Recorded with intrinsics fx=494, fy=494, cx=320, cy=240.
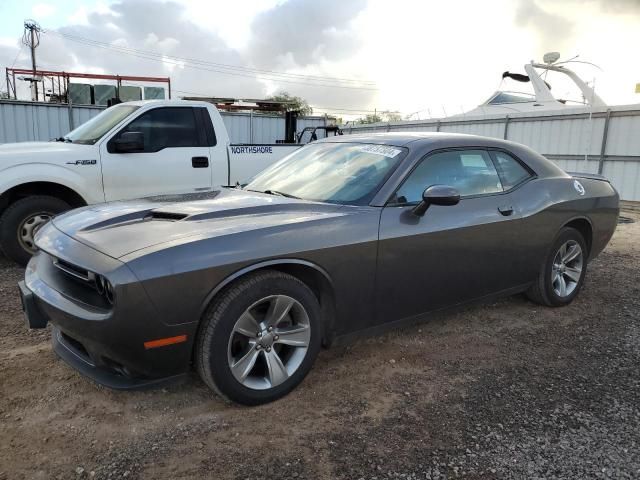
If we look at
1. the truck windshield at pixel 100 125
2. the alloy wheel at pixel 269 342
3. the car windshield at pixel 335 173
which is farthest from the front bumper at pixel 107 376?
the truck windshield at pixel 100 125

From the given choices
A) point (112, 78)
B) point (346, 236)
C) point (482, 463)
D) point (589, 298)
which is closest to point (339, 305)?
point (346, 236)

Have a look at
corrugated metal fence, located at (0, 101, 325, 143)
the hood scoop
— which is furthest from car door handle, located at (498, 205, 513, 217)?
corrugated metal fence, located at (0, 101, 325, 143)

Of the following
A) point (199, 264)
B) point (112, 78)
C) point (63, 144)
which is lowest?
point (199, 264)

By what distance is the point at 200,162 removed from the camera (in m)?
6.40

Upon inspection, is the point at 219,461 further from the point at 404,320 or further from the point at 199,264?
the point at 404,320

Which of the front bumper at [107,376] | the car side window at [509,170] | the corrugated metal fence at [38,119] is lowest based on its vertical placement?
the front bumper at [107,376]

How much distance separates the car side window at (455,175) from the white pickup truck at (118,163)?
2785 millimetres

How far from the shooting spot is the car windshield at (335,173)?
11.2 ft

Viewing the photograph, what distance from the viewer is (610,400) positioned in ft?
10.0

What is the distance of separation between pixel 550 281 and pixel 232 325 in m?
3.19

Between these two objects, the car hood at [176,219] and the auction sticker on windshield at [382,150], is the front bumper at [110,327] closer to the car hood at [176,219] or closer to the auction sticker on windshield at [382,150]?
the car hood at [176,219]

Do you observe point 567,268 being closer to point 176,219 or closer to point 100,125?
point 176,219

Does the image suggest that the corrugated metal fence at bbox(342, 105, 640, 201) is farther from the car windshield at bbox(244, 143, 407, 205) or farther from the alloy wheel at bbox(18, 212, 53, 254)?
the alloy wheel at bbox(18, 212, 53, 254)

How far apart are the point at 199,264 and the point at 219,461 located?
96 cm
